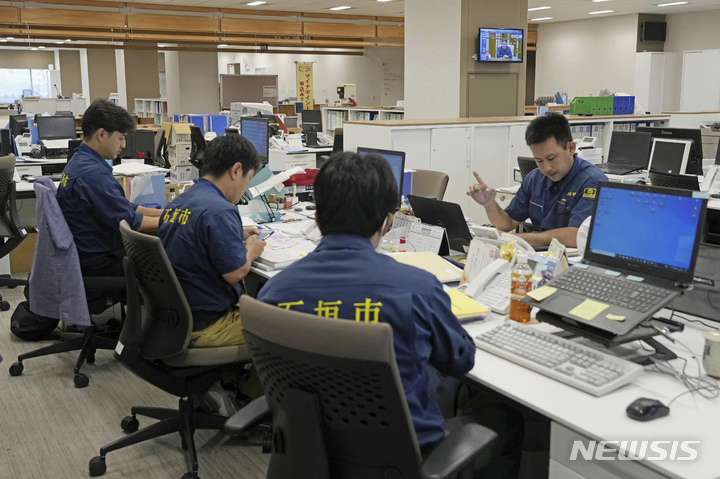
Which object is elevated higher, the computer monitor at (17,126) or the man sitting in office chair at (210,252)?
the computer monitor at (17,126)

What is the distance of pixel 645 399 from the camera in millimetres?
1567

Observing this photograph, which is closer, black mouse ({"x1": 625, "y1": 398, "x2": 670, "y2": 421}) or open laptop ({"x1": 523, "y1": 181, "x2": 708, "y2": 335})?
black mouse ({"x1": 625, "y1": 398, "x2": 670, "y2": 421})

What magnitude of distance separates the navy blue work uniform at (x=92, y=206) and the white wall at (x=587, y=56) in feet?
42.2

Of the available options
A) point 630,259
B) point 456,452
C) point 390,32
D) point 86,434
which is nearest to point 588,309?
point 630,259

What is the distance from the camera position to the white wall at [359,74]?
16.5 m

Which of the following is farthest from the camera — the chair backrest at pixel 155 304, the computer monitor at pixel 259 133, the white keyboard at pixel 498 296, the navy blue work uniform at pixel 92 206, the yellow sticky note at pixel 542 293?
the computer monitor at pixel 259 133

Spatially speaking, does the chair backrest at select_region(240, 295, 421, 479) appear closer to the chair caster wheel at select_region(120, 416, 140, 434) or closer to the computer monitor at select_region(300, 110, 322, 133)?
the chair caster wheel at select_region(120, 416, 140, 434)

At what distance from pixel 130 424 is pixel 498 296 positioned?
5.91 ft

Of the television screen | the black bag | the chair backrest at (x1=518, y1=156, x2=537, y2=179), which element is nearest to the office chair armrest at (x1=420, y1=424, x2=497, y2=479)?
the black bag

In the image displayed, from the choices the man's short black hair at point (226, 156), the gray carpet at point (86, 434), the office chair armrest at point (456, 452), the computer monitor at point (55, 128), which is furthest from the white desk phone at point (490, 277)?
the computer monitor at point (55, 128)

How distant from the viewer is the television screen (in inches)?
295

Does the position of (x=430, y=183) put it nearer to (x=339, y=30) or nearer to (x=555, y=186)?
(x=555, y=186)

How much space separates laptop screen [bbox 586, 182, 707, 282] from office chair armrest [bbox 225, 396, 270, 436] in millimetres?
1175

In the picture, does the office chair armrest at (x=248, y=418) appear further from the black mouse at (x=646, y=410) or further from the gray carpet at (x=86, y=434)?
the gray carpet at (x=86, y=434)
